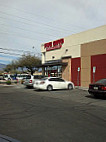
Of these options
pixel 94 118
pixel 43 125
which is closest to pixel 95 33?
pixel 94 118

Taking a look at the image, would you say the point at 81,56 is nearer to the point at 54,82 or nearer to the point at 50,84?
the point at 54,82

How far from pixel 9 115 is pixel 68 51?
66.9 feet

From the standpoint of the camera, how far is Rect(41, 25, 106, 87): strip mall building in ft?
70.0

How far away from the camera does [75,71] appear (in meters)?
25.0

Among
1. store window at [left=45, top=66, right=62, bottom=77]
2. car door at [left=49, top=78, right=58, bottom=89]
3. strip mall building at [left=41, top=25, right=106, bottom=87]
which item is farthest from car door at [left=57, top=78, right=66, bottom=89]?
store window at [left=45, top=66, right=62, bottom=77]

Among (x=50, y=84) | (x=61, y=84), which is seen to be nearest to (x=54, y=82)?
(x=50, y=84)

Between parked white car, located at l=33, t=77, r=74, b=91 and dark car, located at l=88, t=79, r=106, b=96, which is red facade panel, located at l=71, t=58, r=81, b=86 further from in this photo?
dark car, located at l=88, t=79, r=106, b=96

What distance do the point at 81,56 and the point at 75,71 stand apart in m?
2.48

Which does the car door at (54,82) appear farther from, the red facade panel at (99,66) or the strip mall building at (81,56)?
the red facade panel at (99,66)

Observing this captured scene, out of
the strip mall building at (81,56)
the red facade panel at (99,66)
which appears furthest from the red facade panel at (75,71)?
the red facade panel at (99,66)

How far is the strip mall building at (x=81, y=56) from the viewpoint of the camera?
2133cm

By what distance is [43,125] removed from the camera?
5.71 m

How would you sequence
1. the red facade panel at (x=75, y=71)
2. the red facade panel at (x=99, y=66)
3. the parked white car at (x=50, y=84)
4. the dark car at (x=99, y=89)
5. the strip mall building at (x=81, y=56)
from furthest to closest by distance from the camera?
the red facade panel at (x=75, y=71) → the strip mall building at (x=81, y=56) → the red facade panel at (x=99, y=66) → the parked white car at (x=50, y=84) → the dark car at (x=99, y=89)

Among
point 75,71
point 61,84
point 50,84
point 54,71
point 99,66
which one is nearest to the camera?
point 50,84
